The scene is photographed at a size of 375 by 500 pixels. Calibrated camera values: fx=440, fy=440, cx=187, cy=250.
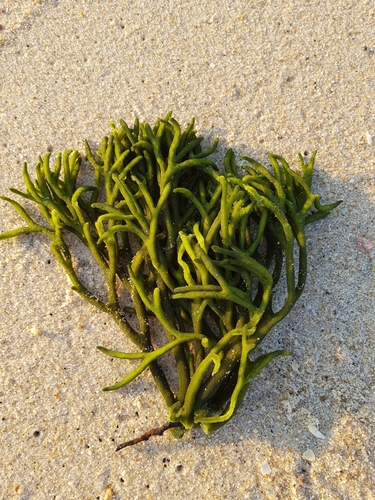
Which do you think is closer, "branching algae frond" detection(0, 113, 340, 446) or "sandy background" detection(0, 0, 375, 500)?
"branching algae frond" detection(0, 113, 340, 446)

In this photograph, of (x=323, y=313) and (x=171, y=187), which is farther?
(x=323, y=313)

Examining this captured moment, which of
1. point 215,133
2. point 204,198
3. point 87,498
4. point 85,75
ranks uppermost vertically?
point 85,75

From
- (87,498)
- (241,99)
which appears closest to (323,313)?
(241,99)

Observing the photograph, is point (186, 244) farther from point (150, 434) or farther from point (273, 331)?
point (150, 434)

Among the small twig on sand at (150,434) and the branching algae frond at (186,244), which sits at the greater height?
the branching algae frond at (186,244)

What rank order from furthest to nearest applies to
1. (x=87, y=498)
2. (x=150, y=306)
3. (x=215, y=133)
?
(x=215, y=133) < (x=87, y=498) < (x=150, y=306)

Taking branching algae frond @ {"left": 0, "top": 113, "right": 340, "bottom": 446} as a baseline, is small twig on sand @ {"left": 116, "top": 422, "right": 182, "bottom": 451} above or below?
Result: below

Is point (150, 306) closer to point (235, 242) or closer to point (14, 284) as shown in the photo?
point (235, 242)
